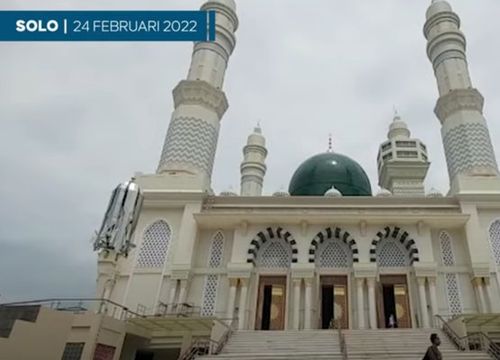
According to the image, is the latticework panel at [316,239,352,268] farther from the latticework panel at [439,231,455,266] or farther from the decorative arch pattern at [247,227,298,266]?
the latticework panel at [439,231,455,266]

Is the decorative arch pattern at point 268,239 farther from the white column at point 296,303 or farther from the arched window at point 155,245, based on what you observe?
the arched window at point 155,245

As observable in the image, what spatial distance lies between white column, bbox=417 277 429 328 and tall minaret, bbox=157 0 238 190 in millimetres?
7946

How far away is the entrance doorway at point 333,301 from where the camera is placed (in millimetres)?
13766

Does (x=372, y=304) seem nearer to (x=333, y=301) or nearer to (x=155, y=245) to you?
(x=333, y=301)

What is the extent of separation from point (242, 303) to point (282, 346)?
10.0 feet

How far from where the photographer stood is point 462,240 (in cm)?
1441

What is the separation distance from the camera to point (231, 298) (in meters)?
13.7

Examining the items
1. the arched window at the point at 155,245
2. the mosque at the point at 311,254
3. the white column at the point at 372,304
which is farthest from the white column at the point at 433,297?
the arched window at the point at 155,245

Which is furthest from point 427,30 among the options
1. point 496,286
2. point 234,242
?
point 234,242

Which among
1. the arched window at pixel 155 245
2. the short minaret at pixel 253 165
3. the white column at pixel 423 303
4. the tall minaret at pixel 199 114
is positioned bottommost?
the white column at pixel 423 303

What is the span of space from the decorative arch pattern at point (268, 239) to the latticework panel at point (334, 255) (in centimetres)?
99

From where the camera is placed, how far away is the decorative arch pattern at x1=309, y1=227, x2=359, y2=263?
→ 567 inches

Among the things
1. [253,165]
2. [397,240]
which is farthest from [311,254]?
[253,165]

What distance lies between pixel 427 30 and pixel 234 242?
567 inches
